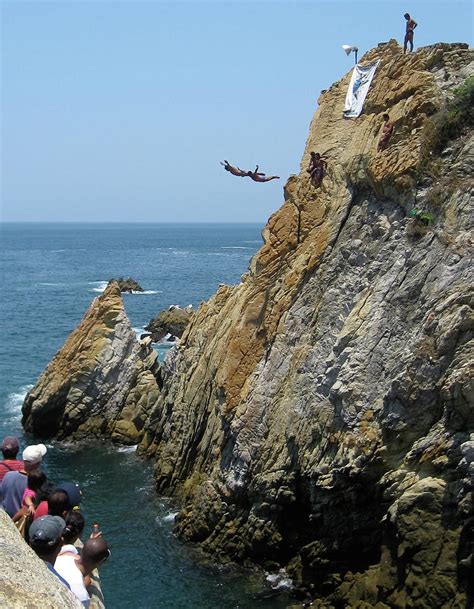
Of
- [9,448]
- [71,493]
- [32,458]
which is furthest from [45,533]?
[9,448]

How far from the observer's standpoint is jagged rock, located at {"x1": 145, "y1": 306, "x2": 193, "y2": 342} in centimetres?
5966

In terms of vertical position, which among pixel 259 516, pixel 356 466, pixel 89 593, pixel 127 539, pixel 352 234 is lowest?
pixel 127 539

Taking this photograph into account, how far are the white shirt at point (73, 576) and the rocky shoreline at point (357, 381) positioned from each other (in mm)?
12087

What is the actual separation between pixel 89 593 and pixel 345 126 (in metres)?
21.9

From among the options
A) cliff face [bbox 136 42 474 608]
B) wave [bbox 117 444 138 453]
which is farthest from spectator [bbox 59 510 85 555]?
wave [bbox 117 444 138 453]

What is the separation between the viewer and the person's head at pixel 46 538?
7926mm

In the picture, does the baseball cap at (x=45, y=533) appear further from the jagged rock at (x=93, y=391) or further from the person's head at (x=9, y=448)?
the jagged rock at (x=93, y=391)

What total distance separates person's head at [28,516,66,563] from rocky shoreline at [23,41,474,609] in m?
12.7

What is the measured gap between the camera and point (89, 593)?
9.26 metres

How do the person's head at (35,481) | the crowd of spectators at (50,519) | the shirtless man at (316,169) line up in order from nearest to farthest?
the crowd of spectators at (50,519) → the person's head at (35,481) → the shirtless man at (316,169)

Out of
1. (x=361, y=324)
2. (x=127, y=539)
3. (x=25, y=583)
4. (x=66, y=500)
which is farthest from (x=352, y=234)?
(x=25, y=583)

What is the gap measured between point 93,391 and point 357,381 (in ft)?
64.0

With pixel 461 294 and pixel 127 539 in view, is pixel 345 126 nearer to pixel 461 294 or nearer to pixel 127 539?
pixel 461 294

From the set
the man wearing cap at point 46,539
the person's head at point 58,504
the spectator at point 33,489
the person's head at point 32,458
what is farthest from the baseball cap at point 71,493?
the man wearing cap at point 46,539
